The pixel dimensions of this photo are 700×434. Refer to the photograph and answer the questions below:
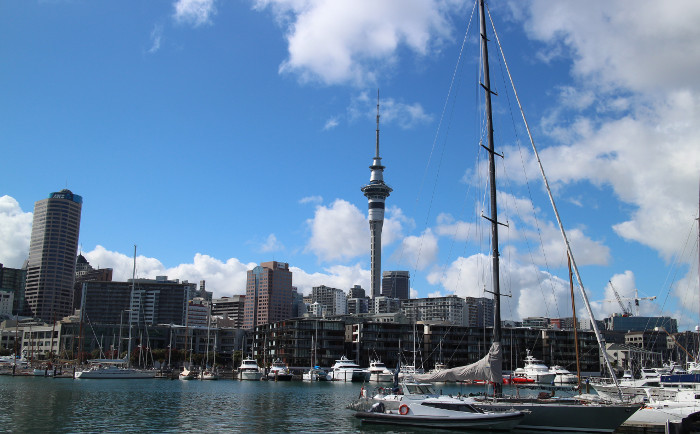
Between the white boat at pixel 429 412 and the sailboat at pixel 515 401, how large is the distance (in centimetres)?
106

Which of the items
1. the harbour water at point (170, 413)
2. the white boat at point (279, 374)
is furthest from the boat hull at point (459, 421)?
the white boat at point (279, 374)

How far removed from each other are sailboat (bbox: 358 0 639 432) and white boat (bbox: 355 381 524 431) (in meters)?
1.06

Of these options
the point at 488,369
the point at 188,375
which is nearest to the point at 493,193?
the point at 488,369

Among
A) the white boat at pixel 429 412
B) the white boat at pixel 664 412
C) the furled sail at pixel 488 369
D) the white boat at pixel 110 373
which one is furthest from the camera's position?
the white boat at pixel 110 373

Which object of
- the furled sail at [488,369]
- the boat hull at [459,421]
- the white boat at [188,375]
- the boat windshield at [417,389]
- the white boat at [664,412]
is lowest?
the white boat at [188,375]

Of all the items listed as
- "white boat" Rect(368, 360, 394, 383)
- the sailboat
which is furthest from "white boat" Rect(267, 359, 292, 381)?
the sailboat

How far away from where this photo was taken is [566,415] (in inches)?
1551

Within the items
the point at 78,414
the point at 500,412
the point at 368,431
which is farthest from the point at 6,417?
the point at 500,412

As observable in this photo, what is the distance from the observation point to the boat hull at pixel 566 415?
3816 centimetres

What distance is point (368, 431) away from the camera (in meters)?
42.9

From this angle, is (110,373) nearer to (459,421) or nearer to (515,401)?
(459,421)

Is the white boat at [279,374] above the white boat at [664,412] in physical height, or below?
below

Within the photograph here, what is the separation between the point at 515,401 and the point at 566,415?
12.3ft

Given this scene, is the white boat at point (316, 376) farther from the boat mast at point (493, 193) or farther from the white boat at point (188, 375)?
the boat mast at point (493, 193)
